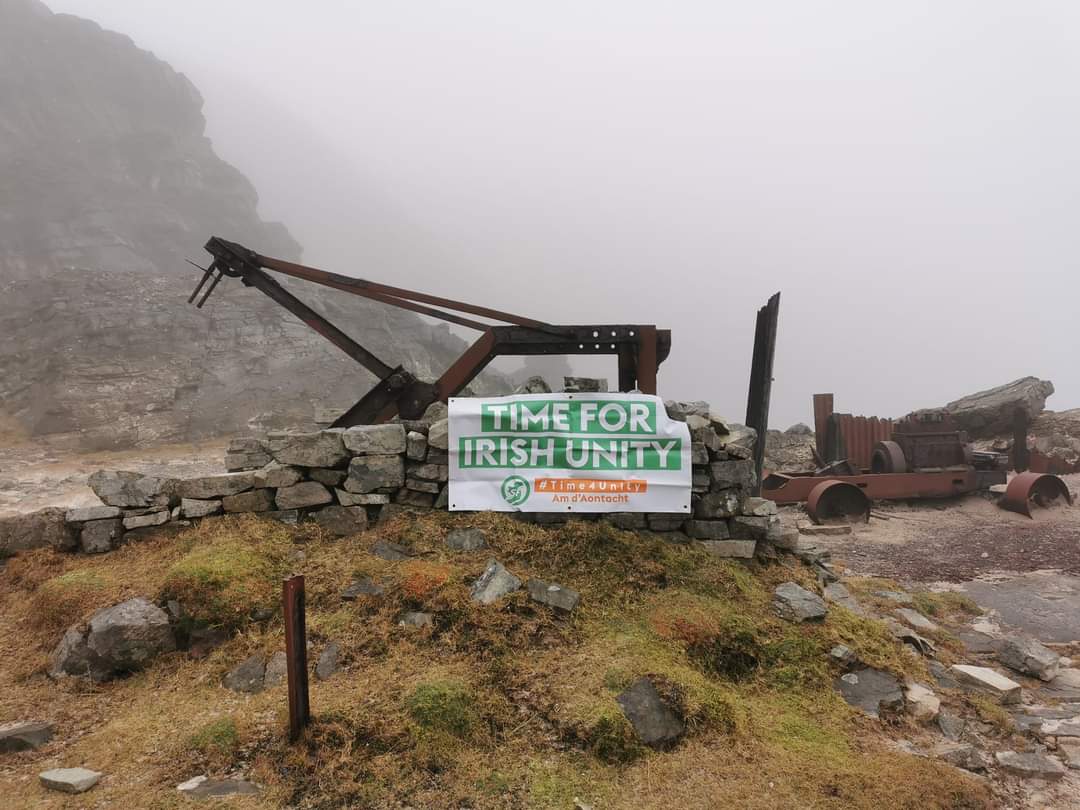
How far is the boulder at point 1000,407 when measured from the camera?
21.6 meters

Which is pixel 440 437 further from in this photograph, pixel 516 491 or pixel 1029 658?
pixel 1029 658

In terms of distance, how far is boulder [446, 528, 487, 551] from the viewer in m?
5.25

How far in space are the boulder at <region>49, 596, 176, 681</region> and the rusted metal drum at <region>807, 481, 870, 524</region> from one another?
41.3ft

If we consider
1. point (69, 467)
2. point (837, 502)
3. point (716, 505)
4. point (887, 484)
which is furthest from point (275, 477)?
point (69, 467)

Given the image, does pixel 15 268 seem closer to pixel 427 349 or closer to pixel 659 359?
pixel 427 349

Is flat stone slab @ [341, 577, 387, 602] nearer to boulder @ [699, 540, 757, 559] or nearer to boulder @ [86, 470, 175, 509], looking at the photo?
boulder @ [86, 470, 175, 509]

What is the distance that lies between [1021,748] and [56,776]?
5.98 meters

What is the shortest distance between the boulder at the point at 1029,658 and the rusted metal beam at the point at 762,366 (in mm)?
3520

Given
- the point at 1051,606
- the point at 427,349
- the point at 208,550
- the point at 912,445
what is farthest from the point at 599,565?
the point at 427,349

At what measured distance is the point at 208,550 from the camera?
4.96 meters

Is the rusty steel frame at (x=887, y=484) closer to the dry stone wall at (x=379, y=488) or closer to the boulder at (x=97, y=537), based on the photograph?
the dry stone wall at (x=379, y=488)

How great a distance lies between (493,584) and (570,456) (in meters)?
1.47

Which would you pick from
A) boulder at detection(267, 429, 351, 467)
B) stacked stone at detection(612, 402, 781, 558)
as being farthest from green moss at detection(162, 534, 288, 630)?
stacked stone at detection(612, 402, 781, 558)

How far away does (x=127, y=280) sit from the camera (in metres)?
37.1
